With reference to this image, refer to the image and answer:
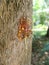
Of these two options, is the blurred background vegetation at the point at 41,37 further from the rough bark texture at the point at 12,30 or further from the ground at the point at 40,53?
the rough bark texture at the point at 12,30

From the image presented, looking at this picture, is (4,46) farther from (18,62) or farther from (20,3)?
(20,3)

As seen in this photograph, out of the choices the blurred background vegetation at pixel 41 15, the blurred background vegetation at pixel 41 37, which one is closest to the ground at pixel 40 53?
the blurred background vegetation at pixel 41 37

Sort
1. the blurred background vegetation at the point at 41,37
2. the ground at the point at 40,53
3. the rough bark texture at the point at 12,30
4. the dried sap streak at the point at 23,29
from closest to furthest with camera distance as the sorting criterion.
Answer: the rough bark texture at the point at 12,30 < the dried sap streak at the point at 23,29 < the ground at the point at 40,53 < the blurred background vegetation at the point at 41,37

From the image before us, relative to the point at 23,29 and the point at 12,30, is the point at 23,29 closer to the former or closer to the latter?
the point at 23,29

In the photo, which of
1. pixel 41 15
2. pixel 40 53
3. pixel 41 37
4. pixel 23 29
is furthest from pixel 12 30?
pixel 41 15

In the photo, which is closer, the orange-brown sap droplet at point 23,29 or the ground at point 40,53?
the orange-brown sap droplet at point 23,29

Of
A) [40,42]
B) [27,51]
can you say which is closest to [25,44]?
[27,51]

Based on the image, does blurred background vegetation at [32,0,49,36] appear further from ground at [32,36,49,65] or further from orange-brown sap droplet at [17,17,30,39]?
orange-brown sap droplet at [17,17,30,39]
